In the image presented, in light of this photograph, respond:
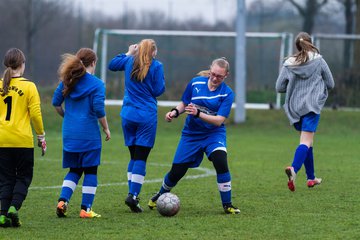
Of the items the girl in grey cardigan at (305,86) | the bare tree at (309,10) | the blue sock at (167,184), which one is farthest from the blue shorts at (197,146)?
the bare tree at (309,10)

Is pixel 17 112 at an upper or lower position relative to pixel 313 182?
upper

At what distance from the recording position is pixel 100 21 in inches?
1362

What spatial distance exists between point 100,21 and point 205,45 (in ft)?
26.7

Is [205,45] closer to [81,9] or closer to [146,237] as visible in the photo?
[81,9]

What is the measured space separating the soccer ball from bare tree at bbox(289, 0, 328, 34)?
80.9 ft

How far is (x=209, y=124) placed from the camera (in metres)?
9.03

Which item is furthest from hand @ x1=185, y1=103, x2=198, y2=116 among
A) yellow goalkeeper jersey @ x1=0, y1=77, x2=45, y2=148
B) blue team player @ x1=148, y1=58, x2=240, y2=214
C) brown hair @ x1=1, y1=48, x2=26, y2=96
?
brown hair @ x1=1, y1=48, x2=26, y2=96

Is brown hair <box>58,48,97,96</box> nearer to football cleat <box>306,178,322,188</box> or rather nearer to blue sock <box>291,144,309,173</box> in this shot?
blue sock <box>291,144,309,173</box>

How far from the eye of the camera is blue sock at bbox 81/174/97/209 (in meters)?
8.87

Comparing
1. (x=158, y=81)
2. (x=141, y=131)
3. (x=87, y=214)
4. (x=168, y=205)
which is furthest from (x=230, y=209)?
(x=158, y=81)

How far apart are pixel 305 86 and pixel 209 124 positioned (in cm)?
235

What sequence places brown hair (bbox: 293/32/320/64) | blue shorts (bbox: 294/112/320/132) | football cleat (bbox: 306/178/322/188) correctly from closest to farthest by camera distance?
brown hair (bbox: 293/32/320/64)
blue shorts (bbox: 294/112/320/132)
football cleat (bbox: 306/178/322/188)

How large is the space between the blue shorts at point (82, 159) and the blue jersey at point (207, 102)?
1.06 meters

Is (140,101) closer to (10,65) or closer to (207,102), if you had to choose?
(207,102)
